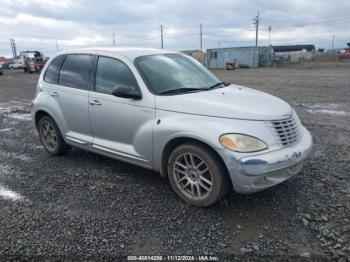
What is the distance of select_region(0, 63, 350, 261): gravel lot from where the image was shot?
10.3ft

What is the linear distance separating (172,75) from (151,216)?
1.87m

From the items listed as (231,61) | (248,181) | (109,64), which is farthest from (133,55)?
(231,61)

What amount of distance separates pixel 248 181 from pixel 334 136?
164 inches

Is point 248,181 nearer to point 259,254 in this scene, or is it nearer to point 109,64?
point 259,254

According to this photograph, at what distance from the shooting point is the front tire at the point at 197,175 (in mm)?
3604

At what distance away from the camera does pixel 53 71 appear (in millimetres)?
5602

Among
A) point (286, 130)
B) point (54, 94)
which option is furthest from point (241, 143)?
point (54, 94)

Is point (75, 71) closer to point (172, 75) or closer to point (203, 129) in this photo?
point (172, 75)

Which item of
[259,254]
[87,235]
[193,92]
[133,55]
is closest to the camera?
[259,254]

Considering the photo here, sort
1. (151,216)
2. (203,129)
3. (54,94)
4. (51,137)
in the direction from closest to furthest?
(203,129) → (151,216) → (54,94) → (51,137)

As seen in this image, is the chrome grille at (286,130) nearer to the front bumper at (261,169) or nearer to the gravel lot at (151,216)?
the front bumper at (261,169)

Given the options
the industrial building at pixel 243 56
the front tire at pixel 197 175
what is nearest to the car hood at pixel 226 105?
the front tire at pixel 197 175

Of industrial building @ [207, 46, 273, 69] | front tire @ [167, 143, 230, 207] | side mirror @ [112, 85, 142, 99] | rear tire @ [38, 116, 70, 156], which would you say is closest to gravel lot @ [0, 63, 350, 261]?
front tire @ [167, 143, 230, 207]

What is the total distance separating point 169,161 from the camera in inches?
158
